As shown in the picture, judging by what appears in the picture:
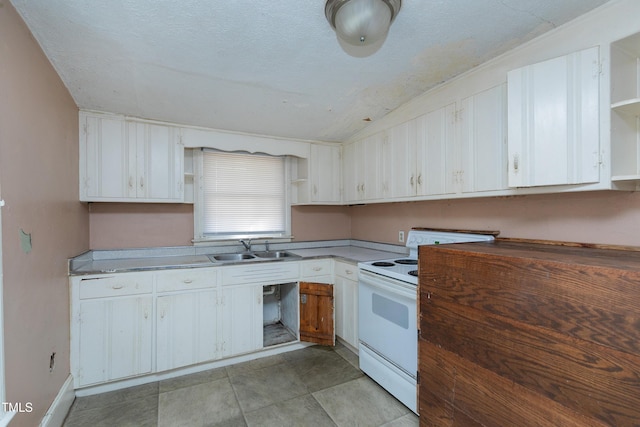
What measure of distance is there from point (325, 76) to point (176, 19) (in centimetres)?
95

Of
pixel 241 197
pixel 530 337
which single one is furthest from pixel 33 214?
pixel 530 337

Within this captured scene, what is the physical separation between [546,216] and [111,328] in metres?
3.16

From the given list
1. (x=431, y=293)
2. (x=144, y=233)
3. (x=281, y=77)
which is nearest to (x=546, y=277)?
(x=431, y=293)

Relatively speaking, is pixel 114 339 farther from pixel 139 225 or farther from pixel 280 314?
pixel 280 314

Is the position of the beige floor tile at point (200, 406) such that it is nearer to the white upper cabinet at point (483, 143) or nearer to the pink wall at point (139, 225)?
the pink wall at point (139, 225)

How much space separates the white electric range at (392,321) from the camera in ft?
6.14

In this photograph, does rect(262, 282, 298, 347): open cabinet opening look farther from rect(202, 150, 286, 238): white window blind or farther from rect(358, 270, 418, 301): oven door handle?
rect(358, 270, 418, 301): oven door handle

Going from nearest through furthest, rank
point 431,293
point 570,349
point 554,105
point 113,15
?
point 570,349 → point 113,15 → point 554,105 → point 431,293

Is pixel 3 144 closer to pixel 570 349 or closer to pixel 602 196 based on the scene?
pixel 570 349

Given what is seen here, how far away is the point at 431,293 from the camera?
1615mm

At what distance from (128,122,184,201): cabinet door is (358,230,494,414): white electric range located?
192 cm

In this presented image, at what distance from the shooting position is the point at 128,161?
254 cm

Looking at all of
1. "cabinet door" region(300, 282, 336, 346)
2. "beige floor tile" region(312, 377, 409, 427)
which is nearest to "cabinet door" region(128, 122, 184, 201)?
"cabinet door" region(300, 282, 336, 346)

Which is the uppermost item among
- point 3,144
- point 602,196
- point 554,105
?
point 554,105
